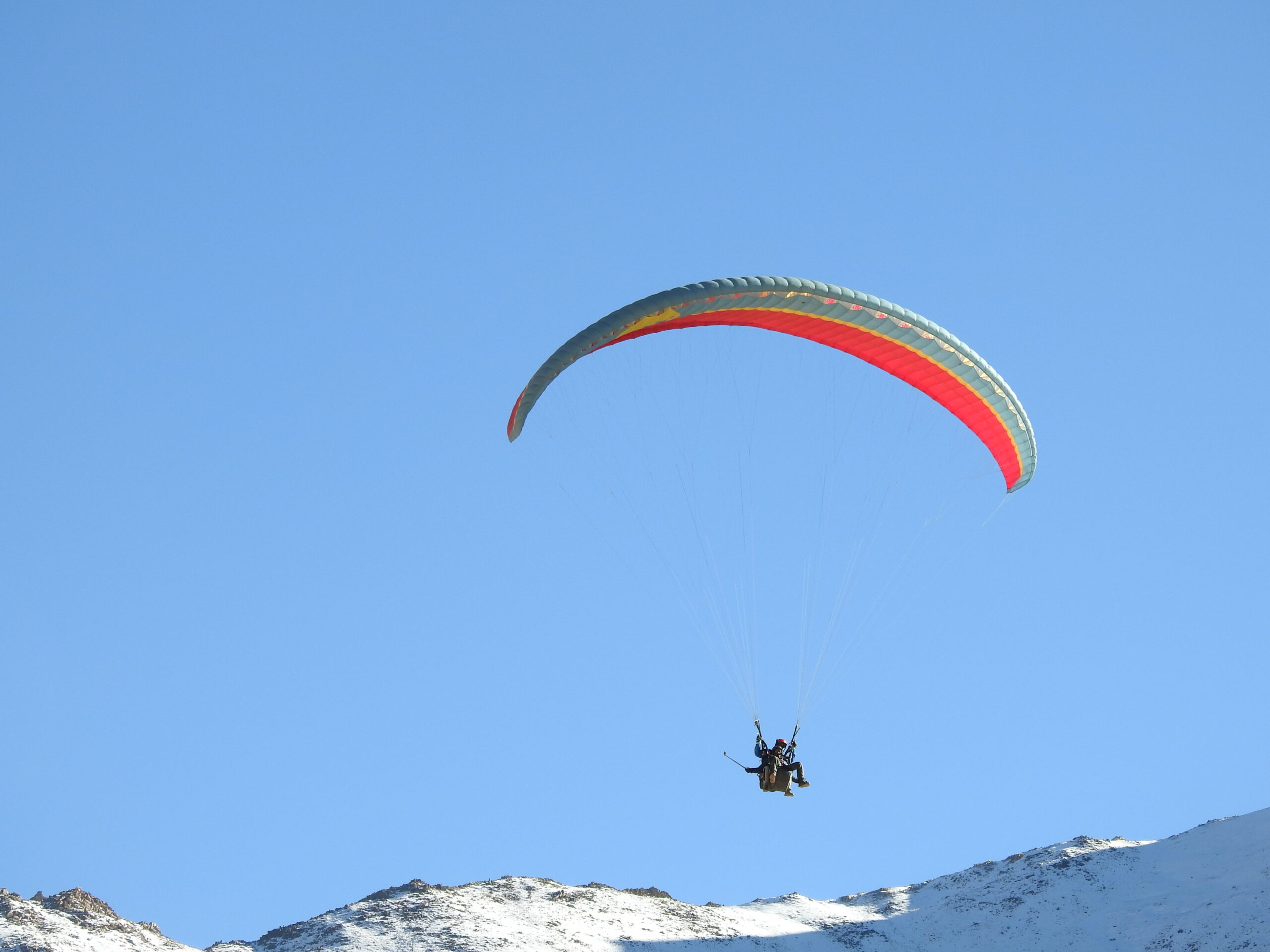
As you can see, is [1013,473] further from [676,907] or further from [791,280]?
[676,907]

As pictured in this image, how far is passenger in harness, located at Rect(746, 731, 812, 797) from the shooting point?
22.6 m

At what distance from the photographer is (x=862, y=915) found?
36.3m

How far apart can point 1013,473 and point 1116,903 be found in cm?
1304

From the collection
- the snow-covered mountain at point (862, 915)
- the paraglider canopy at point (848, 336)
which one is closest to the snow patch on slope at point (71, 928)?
the snow-covered mountain at point (862, 915)

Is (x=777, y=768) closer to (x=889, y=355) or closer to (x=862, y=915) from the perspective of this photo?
(x=889, y=355)

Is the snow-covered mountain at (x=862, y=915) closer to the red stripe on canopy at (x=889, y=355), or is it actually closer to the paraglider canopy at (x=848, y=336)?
the paraglider canopy at (x=848, y=336)

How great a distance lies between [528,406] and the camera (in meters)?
22.9

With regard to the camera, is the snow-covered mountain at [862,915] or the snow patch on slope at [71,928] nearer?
the snow patch on slope at [71,928]

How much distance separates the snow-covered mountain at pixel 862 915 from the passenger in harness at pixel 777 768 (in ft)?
34.3

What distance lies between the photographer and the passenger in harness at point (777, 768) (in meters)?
22.6

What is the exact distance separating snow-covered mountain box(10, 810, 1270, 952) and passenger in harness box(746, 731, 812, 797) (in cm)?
1046

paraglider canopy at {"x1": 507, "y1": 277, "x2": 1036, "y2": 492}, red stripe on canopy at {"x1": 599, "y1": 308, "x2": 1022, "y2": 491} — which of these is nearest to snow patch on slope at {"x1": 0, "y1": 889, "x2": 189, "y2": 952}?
paraglider canopy at {"x1": 507, "y1": 277, "x2": 1036, "y2": 492}

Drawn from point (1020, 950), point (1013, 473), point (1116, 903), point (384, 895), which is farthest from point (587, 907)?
point (1013, 473)

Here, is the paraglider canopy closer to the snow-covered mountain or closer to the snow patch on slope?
the snow-covered mountain
